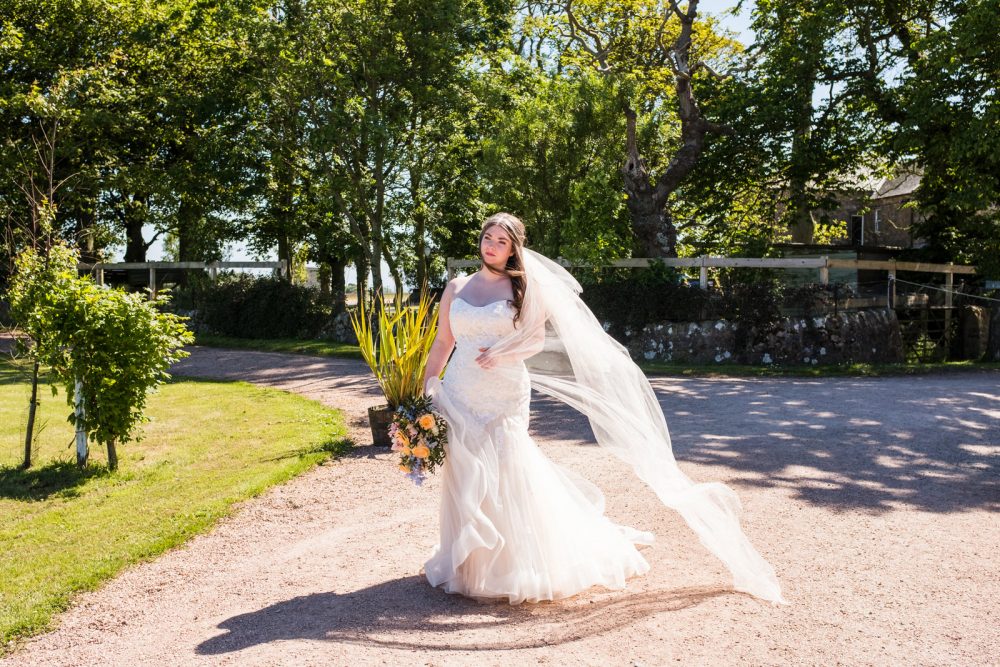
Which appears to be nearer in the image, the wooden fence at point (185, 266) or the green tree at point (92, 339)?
the green tree at point (92, 339)

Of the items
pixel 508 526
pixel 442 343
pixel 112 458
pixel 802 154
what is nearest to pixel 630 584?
pixel 508 526

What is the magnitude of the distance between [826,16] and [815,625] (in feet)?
59.9

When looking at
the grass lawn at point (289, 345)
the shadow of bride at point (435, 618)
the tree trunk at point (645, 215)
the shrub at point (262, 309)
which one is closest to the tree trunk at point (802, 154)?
the tree trunk at point (645, 215)

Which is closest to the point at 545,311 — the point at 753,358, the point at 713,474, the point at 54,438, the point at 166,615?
the point at 166,615

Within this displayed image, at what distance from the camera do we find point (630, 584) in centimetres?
482

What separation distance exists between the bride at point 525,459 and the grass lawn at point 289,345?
1412cm

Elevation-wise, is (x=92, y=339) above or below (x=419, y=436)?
above

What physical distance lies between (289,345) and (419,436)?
56.1 ft

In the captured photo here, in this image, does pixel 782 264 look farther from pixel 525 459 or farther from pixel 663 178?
pixel 525 459

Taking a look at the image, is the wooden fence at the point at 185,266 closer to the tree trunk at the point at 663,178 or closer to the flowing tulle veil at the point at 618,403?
the tree trunk at the point at 663,178

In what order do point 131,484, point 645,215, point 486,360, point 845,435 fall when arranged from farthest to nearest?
point 645,215
point 845,435
point 131,484
point 486,360

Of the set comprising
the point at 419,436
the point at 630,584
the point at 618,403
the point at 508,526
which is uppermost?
the point at 618,403

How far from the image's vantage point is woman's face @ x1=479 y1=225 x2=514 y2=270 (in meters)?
4.82

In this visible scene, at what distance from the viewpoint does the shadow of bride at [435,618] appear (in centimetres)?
401
